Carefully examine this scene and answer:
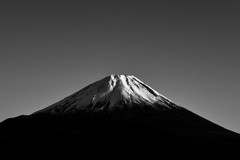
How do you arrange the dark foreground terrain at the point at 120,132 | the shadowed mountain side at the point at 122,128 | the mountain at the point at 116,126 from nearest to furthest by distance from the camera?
the dark foreground terrain at the point at 120,132 < the mountain at the point at 116,126 < the shadowed mountain side at the point at 122,128

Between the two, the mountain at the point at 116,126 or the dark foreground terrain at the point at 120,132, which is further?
the mountain at the point at 116,126

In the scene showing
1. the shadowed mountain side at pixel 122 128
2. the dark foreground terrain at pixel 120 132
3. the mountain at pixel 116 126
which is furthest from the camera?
the shadowed mountain side at pixel 122 128

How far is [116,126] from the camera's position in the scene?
6048 inches

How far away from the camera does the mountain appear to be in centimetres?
14125

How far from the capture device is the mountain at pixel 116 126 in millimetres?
141250

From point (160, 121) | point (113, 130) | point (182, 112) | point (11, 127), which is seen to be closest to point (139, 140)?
point (113, 130)

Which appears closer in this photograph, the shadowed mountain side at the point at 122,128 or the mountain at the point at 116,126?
the mountain at the point at 116,126

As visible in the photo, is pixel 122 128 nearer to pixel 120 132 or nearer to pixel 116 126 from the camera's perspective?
pixel 116 126

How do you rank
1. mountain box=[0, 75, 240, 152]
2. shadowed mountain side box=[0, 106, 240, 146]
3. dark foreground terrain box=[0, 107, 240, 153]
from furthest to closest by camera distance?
shadowed mountain side box=[0, 106, 240, 146]
mountain box=[0, 75, 240, 152]
dark foreground terrain box=[0, 107, 240, 153]

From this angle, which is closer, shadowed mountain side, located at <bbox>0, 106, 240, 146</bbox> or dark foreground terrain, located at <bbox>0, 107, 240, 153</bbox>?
dark foreground terrain, located at <bbox>0, 107, 240, 153</bbox>

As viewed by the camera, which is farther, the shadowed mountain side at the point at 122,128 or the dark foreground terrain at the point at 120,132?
the shadowed mountain side at the point at 122,128

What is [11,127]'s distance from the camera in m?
176

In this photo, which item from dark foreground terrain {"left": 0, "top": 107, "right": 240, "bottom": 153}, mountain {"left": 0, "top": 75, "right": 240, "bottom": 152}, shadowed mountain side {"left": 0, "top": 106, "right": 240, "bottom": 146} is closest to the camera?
dark foreground terrain {"left": 0, "top": 107, "right": 240, "bottom": 153}

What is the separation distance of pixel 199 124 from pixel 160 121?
70.1 ft
